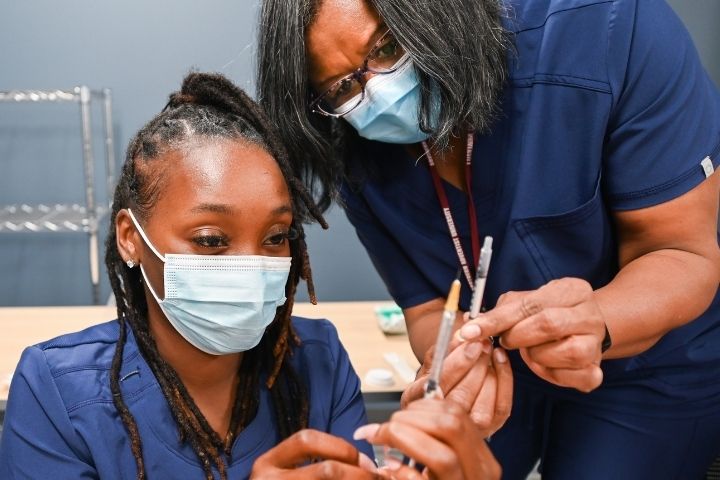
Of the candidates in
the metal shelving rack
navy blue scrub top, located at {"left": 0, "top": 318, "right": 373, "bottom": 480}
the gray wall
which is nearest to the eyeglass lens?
navy blue scrub top, located at {"left": 0, "top": 318, "right": 373, "bottom": 480}

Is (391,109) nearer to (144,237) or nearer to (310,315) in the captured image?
(144,237)

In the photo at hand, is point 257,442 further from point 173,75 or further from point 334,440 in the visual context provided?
point 173,75

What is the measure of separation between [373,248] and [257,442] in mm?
411

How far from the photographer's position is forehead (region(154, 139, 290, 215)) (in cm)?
104

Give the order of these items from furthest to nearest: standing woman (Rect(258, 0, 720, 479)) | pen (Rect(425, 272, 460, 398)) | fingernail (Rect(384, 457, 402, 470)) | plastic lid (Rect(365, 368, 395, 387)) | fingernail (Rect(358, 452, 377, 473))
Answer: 1. plastic lid (Rect(365, 368, 395, 387))
2. standing woman (Rect(258, 0, 720, 479))
3. fingernail (Rect(358, 452, 377, 473))
4. fingernail (Rect(384, 457, 402, 470))
5. pen (Rect(425, 272, 460, 398))

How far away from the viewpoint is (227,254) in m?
1.04

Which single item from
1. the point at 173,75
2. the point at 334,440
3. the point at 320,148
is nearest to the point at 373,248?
the point at 320,148

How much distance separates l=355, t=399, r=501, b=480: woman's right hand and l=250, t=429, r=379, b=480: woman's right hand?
0.12m

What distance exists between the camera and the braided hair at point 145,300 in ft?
3.58

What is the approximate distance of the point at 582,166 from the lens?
43.8 inches

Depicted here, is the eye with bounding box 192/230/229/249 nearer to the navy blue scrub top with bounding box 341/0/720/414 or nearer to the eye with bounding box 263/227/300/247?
the eye with bounding box 263/227/300/247

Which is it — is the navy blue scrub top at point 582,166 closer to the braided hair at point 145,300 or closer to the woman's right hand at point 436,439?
the braided hair at point 145,300

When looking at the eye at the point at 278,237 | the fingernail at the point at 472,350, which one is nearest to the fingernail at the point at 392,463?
the fingernail at the point at 472,350

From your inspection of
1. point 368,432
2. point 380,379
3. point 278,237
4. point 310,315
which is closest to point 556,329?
point 368,432
